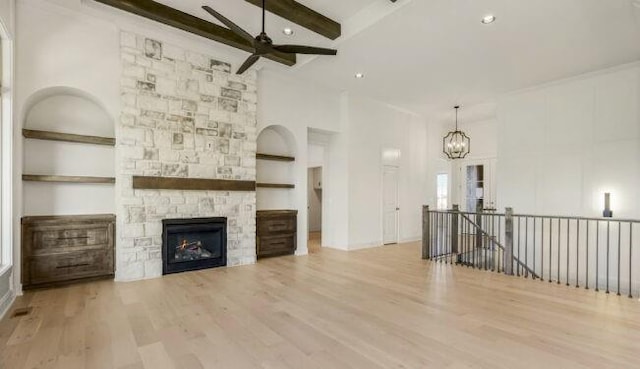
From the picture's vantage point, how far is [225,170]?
5.38 metres

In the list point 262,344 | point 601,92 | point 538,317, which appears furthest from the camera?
point 601,92

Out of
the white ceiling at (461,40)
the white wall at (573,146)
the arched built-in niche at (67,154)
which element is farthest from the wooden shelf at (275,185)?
the white wall at (573,146)

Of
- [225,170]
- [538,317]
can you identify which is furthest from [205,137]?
[538,317]

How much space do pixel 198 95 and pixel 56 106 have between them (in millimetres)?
1892

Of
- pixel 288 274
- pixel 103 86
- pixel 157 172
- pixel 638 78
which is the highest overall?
pixel 638 78

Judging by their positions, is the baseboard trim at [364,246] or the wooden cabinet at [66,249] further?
the baseboard trim at [364,246]

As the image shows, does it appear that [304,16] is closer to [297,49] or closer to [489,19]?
[297,49]

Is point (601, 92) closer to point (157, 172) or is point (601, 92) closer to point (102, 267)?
point (157, 172)

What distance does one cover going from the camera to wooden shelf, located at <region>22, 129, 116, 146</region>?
3.98 metres

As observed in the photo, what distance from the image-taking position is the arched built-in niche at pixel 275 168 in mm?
6355

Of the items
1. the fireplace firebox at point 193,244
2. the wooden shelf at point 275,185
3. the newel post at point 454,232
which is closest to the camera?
the fireplace firebox at point 193,244

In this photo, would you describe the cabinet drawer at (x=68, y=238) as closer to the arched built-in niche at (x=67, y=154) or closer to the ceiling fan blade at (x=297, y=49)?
the arched built-in niche at (x=67, y=154)

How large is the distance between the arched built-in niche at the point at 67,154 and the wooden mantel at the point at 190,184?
17.2 inches

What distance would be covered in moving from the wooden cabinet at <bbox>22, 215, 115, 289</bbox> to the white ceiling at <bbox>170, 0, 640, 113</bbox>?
3.21 m
